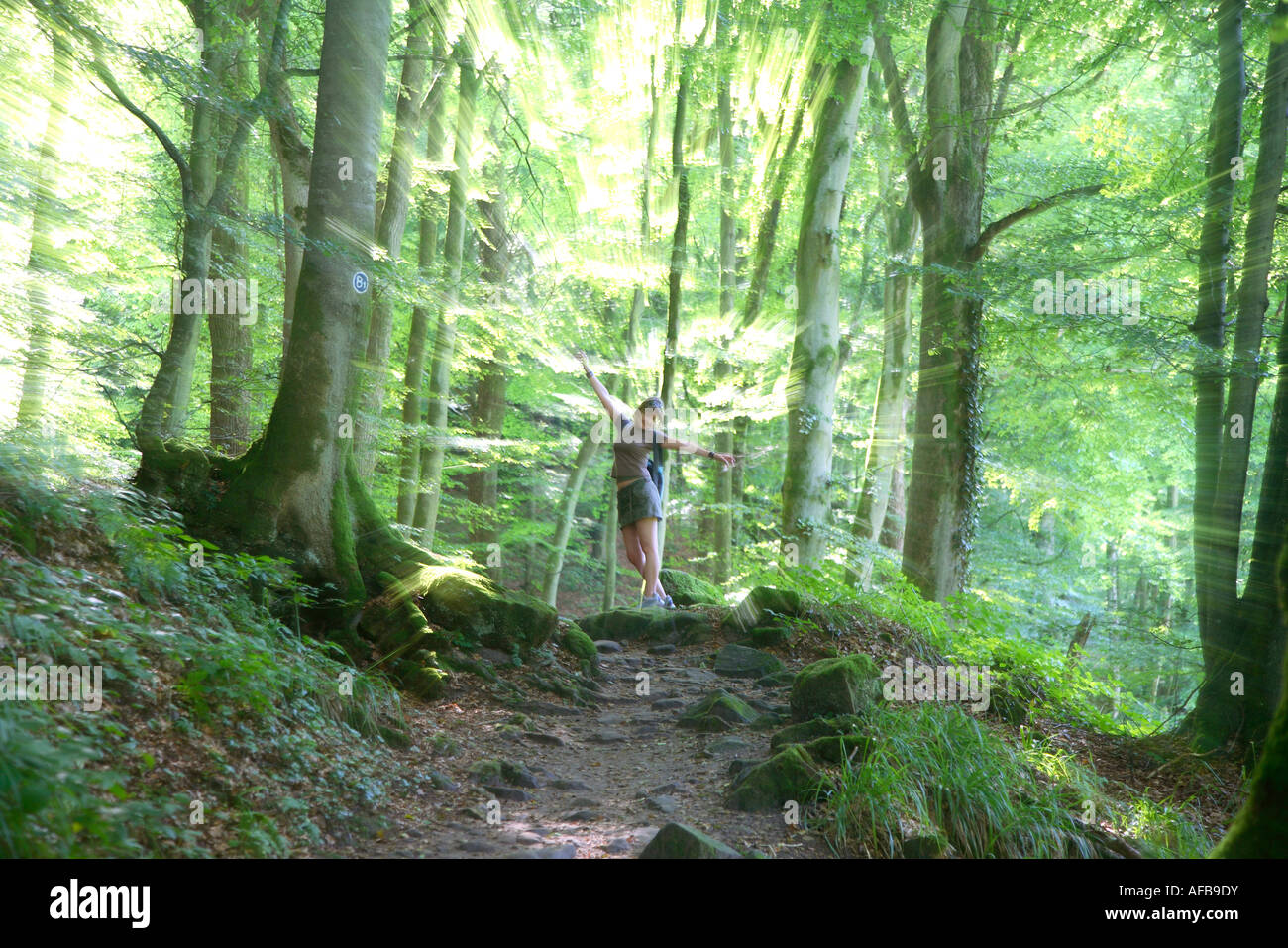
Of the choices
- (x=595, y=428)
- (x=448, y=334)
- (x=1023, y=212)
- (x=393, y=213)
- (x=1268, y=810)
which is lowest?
(x=1268, y=810)

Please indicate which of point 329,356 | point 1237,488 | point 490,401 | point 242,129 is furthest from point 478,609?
point 490,401

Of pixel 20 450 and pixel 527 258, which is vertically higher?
pixel 527 258

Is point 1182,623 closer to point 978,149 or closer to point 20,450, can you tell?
point 978,149

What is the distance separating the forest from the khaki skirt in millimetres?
47

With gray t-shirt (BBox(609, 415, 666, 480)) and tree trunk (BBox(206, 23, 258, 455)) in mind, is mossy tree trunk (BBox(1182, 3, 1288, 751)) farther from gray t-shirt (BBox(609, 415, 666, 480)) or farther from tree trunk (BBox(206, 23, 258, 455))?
tree trunk (BBox(206, 23, 258, 455))

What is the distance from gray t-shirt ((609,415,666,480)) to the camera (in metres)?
8.22

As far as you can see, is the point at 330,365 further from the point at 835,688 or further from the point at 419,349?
the point at 419,349

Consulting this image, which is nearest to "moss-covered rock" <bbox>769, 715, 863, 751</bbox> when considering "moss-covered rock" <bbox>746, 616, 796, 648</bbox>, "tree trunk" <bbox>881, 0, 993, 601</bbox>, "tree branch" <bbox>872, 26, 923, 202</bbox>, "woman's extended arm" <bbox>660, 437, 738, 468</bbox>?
"moss-covered rock" <bbox>746, 616, 796, 648</bbox>


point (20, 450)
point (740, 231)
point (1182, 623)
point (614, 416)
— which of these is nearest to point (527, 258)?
point (740, 231)

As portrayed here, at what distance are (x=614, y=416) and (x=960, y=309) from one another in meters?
4.31

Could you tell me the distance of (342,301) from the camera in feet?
21.5

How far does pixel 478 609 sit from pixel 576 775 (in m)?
2.11

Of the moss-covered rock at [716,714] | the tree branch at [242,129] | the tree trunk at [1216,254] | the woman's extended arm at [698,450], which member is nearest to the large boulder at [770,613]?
the woman's extended arm at [698,450]

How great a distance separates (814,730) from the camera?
5148 millimetres
